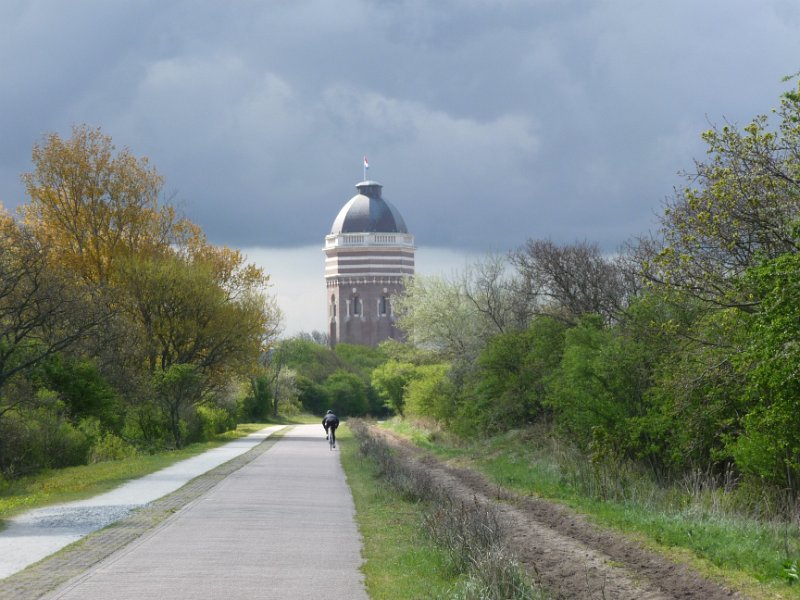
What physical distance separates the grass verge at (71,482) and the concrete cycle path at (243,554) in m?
2.87

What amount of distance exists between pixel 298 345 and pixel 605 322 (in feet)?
254

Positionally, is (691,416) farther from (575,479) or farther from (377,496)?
(377,496)

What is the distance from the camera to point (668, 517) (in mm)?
18844

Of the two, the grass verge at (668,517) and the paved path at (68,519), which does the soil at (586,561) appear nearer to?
the grass verge at (668,517)

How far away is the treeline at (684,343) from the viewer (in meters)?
17.2

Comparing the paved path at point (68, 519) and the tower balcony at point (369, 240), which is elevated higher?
the tower balcony at point (369, 240)

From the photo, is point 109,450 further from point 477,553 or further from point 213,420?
point 477,553

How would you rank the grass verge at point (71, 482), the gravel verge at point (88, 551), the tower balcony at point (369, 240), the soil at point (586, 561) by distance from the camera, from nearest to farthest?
the gravel verge at point (88, 551) < the soil at point (586, 561) < the grass verge at point (71, 482) < the tower balcony at point (369, 240)

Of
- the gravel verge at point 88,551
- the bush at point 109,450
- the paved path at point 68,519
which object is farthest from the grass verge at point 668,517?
the bush at point 109,450

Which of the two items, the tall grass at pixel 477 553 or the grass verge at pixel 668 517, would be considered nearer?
the tall grass at pixel 477 553

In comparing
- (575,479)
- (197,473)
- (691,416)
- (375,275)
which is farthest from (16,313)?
(375,275)

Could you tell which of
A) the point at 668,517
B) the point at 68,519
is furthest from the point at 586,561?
the point at 68,519

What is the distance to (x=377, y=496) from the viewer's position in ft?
75.0

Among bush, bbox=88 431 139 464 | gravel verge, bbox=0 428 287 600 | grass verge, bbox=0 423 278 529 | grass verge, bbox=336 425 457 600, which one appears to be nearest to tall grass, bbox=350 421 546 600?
grass verge, bbox=336 425 457 600
